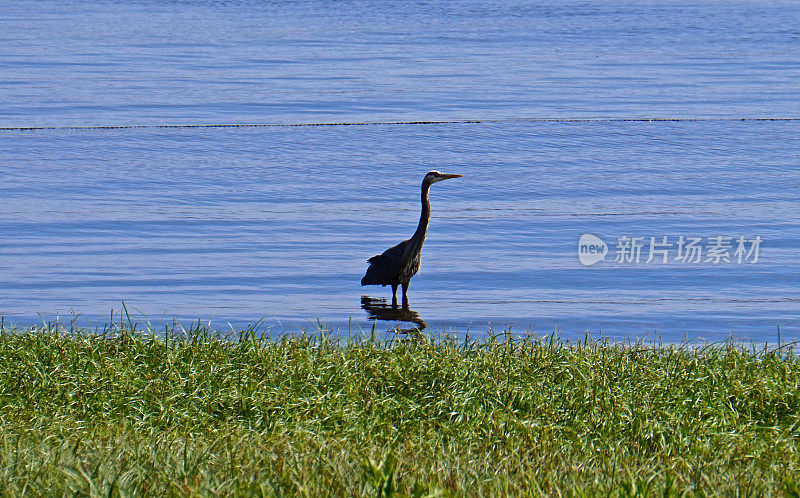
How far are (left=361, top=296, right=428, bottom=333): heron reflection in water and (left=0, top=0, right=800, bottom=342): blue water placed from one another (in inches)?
2.4

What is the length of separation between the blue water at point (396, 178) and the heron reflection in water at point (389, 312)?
0.20 ft

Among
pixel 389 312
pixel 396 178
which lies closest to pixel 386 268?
pixel 389 312

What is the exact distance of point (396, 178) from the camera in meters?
18.6

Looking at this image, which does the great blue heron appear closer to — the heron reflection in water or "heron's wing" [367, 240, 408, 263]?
"heron's wing" [367, 240, 408, 263]

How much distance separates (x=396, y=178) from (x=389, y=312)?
267 inches

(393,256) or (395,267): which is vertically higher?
(393,256)

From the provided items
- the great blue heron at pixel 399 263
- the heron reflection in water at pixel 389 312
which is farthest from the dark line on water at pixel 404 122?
the great blue heron at pixel 399 263

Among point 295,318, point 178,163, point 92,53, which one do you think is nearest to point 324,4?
point 92,53

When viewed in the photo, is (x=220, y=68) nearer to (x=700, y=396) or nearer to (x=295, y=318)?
(x=295, y=318)

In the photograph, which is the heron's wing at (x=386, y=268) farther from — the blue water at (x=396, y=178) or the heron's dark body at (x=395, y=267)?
the blue water at (x=396, y=178)

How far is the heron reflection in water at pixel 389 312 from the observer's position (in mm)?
11592

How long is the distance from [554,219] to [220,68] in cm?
1655

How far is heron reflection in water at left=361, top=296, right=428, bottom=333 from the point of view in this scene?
38.0 ft

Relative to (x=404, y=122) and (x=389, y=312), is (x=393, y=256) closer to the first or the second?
(x=389, y=312)
